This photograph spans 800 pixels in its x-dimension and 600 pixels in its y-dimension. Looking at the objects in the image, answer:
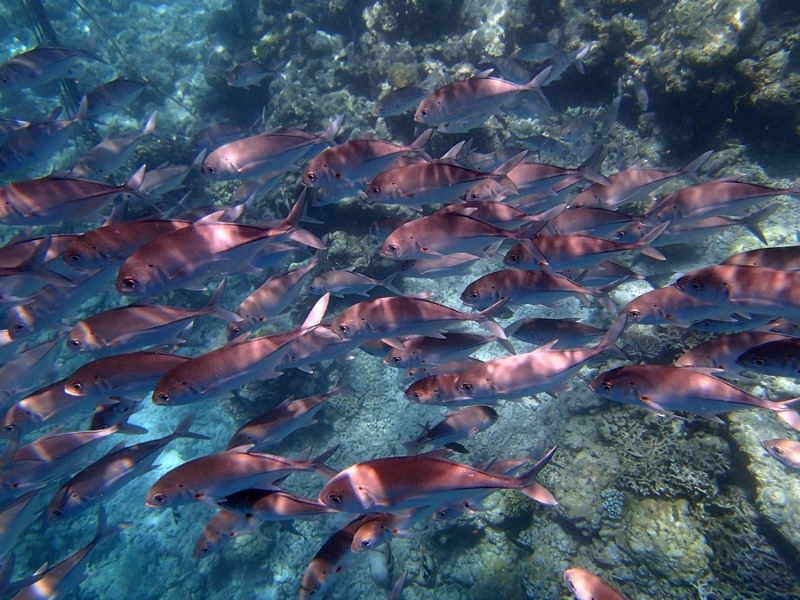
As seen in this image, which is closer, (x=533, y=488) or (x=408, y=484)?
(x=408, y=484)

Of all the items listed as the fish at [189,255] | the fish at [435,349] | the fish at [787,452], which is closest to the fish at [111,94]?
the fish at [189,255]

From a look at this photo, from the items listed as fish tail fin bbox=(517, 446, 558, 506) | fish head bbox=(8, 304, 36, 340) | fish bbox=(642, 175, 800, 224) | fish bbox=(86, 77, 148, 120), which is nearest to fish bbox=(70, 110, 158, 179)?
fish bbox=(86, 77, 148, 120)

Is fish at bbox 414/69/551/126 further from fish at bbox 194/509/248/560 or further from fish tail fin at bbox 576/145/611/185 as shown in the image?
fish at bbox 194/509/248/560

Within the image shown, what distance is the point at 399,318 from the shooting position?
12.7 ft

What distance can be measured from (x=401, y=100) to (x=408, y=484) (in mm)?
5475

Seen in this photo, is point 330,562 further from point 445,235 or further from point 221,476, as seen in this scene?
point 445,235

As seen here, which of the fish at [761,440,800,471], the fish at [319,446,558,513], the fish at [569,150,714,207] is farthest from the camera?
the fish at [569,150,714,207]

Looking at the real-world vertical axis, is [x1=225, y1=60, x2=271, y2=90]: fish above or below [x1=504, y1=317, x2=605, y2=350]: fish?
above

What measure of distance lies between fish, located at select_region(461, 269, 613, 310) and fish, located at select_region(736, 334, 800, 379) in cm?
134

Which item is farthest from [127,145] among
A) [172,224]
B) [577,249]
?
[577,249]

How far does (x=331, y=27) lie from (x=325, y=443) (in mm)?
11775

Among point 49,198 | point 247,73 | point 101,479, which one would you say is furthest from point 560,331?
point 247,73

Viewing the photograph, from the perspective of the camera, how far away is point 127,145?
6348 mm

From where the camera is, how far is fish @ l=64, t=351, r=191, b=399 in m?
3.65
